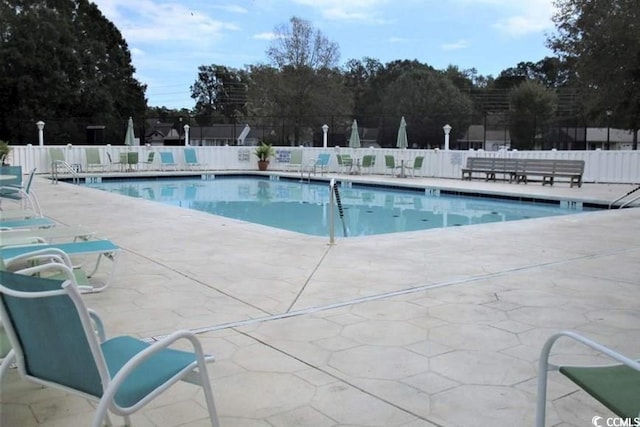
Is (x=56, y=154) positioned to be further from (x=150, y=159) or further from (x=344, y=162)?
(x=344, y=162)

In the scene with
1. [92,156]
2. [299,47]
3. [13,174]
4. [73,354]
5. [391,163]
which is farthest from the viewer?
[299,47]

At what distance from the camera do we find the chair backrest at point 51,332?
1.64 m

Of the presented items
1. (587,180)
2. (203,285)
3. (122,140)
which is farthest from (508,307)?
(122,140)

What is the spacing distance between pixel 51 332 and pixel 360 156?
57.8ft

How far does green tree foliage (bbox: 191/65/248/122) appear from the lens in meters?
60.1

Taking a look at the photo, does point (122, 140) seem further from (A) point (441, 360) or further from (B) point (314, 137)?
(A) point (441, 360)

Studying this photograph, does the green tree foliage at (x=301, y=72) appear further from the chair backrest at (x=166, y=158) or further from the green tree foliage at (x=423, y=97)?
the chair backrest at (x=166, y=158)

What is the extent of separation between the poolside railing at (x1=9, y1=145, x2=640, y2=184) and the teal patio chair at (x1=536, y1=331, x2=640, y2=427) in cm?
1446

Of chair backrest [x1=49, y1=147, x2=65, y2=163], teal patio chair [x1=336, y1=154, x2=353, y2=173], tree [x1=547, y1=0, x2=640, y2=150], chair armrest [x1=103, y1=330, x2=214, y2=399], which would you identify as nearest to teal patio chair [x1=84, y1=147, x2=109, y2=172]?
chair backrest [x1=49, y1=147, x2=65, y2=163]

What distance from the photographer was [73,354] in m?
1.71

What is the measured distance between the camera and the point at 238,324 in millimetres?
3467

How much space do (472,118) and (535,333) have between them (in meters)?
22.0

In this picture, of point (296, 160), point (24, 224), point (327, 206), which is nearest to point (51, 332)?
point (24, 224)

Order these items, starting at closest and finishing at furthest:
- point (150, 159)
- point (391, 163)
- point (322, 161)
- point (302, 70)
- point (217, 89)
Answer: point (391, 163)
point (322, 161)
point (150, 159)
point (302, 70)
point (217, 89)
